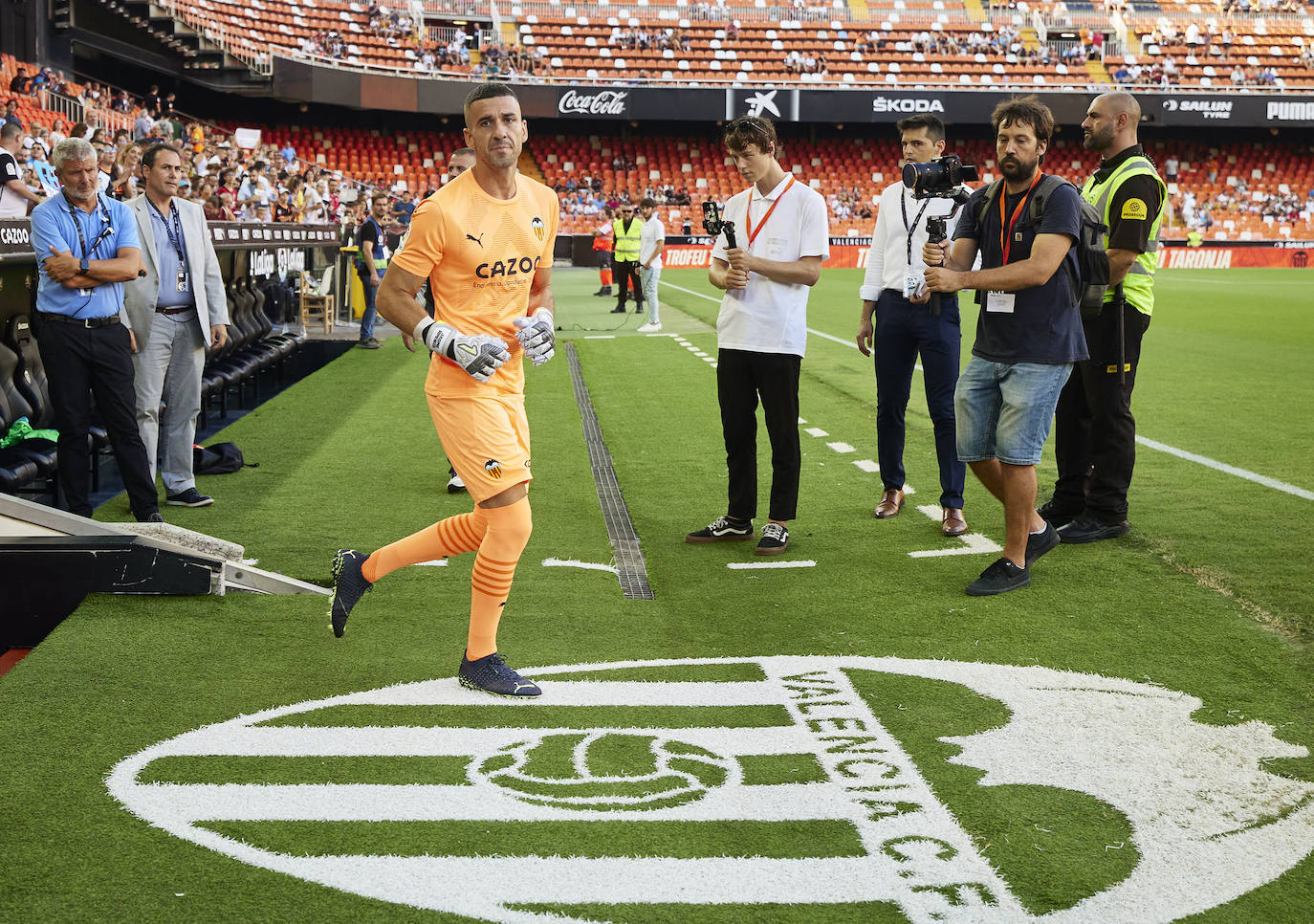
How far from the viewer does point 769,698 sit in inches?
162

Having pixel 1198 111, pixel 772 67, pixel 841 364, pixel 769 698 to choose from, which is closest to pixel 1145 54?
pixel 1198 111

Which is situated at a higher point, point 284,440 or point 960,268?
point 960,268

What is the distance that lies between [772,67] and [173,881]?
49770 mm

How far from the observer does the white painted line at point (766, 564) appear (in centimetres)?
584

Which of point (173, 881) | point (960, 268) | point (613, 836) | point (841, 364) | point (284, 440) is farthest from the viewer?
point (841, 364)

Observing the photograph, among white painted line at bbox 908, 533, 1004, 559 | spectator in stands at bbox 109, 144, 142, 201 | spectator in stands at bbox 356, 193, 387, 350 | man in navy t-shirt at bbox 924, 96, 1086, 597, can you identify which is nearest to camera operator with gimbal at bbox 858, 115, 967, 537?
white painted line at bbox 908, 533, 1004, 559

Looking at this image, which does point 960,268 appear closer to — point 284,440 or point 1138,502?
point 1138,502

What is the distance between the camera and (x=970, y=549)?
6.10 metres

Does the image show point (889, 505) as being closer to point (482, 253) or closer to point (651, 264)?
point (482, 253)

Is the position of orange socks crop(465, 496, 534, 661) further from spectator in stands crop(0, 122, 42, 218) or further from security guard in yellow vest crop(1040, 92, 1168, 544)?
spectator in stands crop(0, 122, 42, 218)

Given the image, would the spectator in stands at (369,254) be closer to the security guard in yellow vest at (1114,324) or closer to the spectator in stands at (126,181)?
the spectator in stands at (126,181)

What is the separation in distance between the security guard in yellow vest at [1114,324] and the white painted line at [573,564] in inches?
92.0

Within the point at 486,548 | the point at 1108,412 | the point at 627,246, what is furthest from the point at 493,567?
the point at 627,246

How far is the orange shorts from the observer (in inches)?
160
